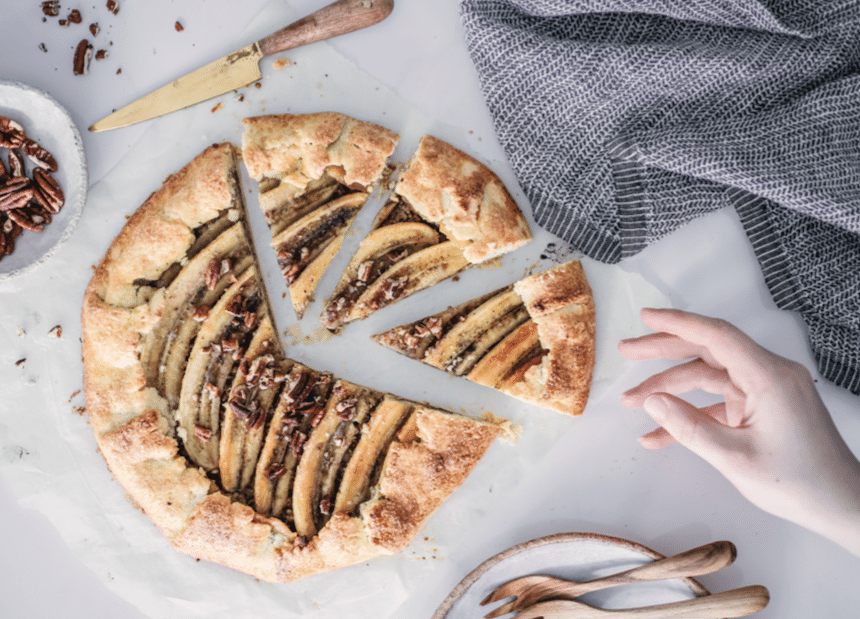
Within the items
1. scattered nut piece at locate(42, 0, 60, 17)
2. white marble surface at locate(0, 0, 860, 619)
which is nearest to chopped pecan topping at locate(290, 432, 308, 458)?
white marble surface at locate(0, 0, 860, 619)

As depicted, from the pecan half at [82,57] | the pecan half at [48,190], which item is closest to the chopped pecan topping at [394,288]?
the pecan half at [48,190]

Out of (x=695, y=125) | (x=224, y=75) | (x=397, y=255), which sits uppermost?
(x=224, y=75)

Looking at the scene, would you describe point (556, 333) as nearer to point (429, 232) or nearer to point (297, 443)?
point (429, 232)

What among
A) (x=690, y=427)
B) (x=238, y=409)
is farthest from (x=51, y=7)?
(x=690, y=427)

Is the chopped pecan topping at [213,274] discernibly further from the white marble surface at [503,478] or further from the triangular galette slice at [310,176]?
the white marble surface at [503,478]

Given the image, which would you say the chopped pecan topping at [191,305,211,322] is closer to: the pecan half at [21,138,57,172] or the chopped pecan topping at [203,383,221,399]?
the chopped pecan topping at [203,383,221,399]
